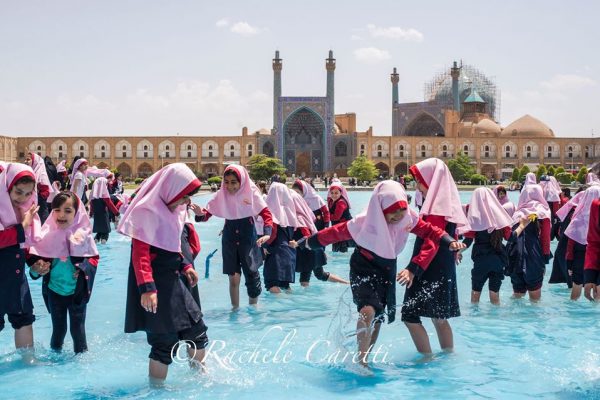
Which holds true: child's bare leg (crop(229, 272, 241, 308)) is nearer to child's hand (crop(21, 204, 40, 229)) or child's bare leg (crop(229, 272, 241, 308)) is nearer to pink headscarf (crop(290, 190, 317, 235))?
pink headscarf (crop(290, 190, 317, 235))

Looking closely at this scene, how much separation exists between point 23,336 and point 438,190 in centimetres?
286

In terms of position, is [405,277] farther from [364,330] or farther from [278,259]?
[278,259]

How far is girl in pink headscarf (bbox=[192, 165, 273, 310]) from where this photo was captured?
5832mm

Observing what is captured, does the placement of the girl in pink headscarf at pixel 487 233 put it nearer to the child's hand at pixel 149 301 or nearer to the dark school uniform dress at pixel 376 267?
the dark school uniform dress at pixel 376 267

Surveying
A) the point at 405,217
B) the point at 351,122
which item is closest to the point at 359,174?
the point at 351,122

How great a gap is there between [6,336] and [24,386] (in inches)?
52.5

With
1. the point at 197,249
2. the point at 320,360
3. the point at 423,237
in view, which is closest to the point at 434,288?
the point at 423,237

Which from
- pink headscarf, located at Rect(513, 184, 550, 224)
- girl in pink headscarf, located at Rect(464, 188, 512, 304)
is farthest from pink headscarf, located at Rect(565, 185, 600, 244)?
girl in pink headscarf, located at Rect(464, 188, 512, 304)

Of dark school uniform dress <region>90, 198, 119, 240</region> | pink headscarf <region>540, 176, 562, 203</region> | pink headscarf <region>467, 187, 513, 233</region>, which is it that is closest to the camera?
pink headscarf <region>467, 187, 513, 233</region>

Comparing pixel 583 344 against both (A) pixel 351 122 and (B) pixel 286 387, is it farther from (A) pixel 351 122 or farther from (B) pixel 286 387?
(A) pixel 351 122

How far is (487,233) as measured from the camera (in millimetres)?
6047

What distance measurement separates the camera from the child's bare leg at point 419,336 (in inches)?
177

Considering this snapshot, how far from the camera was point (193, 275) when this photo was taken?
4.02m

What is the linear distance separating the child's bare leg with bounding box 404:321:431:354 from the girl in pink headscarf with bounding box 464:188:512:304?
1594 mm
